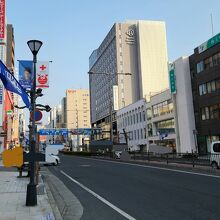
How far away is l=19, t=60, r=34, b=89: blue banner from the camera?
52.9 feet

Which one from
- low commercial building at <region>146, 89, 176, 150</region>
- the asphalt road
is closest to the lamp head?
the asphalt road

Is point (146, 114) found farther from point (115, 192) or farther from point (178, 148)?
point (115, 192)

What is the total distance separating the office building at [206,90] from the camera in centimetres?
5203

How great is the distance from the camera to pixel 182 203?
36.8 feet

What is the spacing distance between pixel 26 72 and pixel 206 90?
142 ft

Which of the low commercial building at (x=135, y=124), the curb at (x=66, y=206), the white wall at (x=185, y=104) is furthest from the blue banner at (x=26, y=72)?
the low commercial building at (x=135, y=124)

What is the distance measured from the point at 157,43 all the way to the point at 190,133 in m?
76.0

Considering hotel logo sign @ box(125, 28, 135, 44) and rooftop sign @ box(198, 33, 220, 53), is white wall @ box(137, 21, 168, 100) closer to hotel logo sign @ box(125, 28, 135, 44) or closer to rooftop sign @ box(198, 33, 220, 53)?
hotel logo sign @ box(125, 28, 135, 44)

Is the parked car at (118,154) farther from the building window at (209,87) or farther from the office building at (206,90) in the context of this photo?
the building window at (209,87)

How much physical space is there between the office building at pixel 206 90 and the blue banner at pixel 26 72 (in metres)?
39.9

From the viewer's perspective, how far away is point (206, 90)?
55219mm

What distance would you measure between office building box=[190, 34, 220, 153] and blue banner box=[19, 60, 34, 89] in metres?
39.9

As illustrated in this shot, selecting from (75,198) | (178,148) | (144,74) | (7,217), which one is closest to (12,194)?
(75,198)

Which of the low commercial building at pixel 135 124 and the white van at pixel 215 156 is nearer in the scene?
the white van at pixel 215 156
